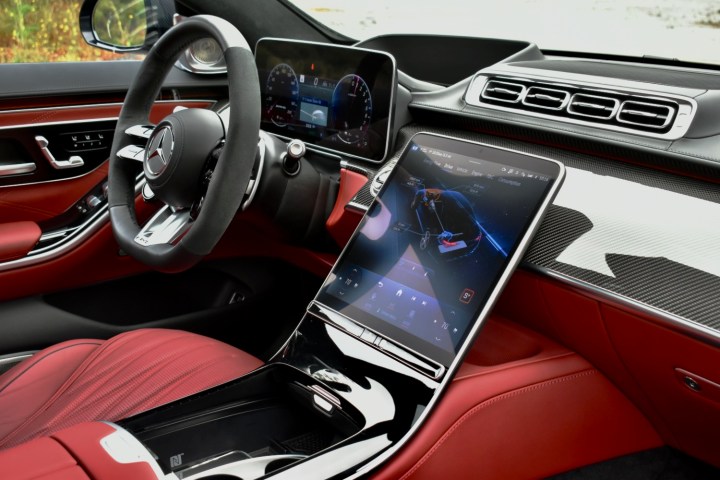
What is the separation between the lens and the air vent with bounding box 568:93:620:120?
4.38 feet

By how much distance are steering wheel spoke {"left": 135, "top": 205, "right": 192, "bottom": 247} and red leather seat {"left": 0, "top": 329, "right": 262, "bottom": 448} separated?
0.21 metres

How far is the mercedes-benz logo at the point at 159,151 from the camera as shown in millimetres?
1301

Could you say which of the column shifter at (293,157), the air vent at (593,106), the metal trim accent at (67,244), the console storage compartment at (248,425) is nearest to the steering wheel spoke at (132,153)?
the column shifter at (293,157)

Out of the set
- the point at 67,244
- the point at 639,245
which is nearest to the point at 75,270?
the point at 67,244

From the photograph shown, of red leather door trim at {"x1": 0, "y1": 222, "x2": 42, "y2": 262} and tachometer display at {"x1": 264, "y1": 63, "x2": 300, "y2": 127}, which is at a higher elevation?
tachometer display at {"x1": 264, "y1": 63, "x2": 300, "y2": 127}

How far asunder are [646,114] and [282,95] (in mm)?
915

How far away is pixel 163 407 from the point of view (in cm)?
104

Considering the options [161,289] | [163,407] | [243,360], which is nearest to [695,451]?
[243,360]

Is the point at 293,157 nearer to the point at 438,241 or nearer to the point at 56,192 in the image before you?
the point at 438,241

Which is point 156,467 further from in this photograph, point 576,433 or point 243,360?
point 576,433

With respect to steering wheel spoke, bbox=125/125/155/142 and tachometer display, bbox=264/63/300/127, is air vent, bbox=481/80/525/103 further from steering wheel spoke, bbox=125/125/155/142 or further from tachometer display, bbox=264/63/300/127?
steering wheel spoke, bbox=125/125/155/142

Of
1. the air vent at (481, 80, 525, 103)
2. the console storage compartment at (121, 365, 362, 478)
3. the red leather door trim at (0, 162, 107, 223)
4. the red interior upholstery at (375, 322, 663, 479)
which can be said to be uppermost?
the air vent at (481, 80, 525, 103)

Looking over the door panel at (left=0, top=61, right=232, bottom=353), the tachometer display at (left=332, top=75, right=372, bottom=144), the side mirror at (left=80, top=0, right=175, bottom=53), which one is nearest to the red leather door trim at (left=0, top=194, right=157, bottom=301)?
the door panel at (left=0, top=61, right=232, bottom=353)

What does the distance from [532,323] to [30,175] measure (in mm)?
1469
